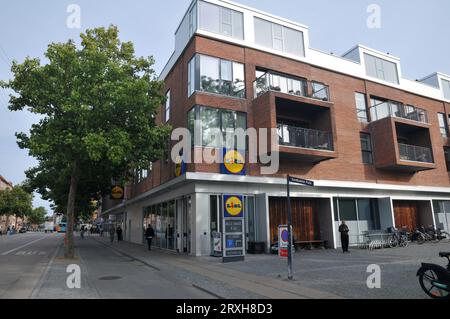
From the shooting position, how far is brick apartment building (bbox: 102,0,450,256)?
1832cm

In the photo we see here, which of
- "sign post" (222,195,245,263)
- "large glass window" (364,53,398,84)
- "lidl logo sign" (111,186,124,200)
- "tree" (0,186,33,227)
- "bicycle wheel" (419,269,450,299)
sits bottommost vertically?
"bicycle wheel" (419,269,450,299)

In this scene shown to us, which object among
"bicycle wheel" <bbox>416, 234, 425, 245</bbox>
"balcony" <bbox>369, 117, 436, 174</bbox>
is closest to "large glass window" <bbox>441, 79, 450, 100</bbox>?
"balcony" <bbox>369, 117, 436, 174</bbox>

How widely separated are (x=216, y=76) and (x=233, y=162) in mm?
4953

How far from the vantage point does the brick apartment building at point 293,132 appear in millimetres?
18319

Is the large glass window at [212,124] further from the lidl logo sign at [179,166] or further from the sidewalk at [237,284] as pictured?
the sidewalk at [237,284]

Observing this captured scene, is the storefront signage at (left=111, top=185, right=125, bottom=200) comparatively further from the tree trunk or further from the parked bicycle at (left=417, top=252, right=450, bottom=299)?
the parked bicycle at (left=417, top=252, right=450, bottom=299)

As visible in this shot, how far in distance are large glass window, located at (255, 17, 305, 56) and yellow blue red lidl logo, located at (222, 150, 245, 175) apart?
7.55 m

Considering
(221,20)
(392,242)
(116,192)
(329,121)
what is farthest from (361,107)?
(116,192)

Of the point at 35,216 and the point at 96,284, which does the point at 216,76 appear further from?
the point at 35,216

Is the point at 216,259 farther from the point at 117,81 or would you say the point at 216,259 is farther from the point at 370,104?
the point at 370,104

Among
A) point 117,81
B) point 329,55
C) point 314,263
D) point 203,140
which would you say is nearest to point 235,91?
point 203,140

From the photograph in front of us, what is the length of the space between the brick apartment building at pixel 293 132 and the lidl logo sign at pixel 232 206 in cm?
207

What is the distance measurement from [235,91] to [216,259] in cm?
938
